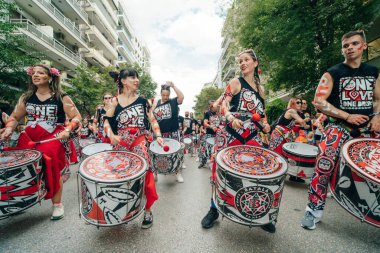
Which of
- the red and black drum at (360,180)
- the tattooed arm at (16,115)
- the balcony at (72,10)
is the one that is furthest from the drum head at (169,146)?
the balcony at (72,10)

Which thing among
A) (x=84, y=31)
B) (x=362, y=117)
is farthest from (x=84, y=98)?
(x=362, y=117)

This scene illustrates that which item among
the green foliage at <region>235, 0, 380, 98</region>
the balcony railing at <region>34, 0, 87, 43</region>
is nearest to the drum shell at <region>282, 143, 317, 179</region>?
the green foliage at <region>235, 0, 380, 98</region>

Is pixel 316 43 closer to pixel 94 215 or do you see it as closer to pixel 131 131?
pixel 131 131

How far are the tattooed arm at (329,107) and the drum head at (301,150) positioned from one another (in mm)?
1833

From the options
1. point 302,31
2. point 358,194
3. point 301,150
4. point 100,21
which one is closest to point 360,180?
point 358,194

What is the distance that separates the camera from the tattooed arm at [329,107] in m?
2.36

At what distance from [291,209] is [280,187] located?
166 cm

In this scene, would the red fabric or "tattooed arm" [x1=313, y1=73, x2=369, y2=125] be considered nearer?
"tattooed arm" [x1=313, y1=73, x2=369, y2=125]

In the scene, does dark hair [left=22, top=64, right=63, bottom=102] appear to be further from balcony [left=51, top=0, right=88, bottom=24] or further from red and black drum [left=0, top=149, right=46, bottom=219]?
balcony [left=51, top=0, right=88, bottom=24]

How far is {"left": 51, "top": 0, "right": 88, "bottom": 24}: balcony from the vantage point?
2298 centimetres

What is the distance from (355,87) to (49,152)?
12.7ft

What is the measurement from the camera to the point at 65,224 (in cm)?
277

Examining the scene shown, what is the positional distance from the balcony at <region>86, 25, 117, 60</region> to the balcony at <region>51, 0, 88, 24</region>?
1890 mm

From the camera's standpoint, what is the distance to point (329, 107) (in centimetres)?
249
